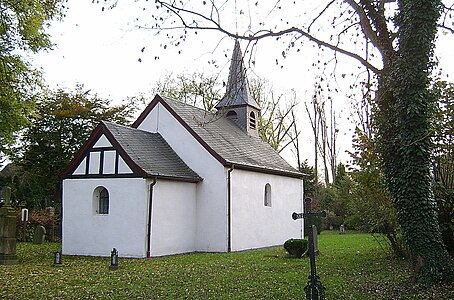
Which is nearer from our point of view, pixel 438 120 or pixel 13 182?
pixel 438 120

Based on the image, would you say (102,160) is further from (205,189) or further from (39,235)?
(39,235)

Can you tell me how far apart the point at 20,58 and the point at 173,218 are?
27.1 ft

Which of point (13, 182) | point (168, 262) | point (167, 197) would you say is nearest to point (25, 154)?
point (13, 182)

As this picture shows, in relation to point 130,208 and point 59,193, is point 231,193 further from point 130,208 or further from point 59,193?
point 59,193

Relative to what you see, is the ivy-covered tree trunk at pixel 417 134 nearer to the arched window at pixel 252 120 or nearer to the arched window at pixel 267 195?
the arched window at pixel 267 195

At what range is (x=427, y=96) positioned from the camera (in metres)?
10.7

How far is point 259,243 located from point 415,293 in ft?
41.3

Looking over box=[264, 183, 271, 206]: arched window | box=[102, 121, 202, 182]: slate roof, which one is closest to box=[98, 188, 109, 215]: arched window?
box=[102, 121, 202, 182]: slate roof

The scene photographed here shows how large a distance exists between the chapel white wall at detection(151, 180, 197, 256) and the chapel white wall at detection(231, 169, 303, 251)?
5.74ft

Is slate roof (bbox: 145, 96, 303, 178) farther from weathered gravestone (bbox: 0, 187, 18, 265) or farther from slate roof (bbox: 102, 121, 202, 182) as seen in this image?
weathered gravestone (bbox: 0, 187, 18, 265)

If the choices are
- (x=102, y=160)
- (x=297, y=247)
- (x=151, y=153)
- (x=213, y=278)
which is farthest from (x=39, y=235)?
(x=213, y=278)

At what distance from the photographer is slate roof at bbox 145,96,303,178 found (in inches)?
818

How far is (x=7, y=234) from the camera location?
1550 centimetres

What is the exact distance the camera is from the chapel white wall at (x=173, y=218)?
1820 centimetres
